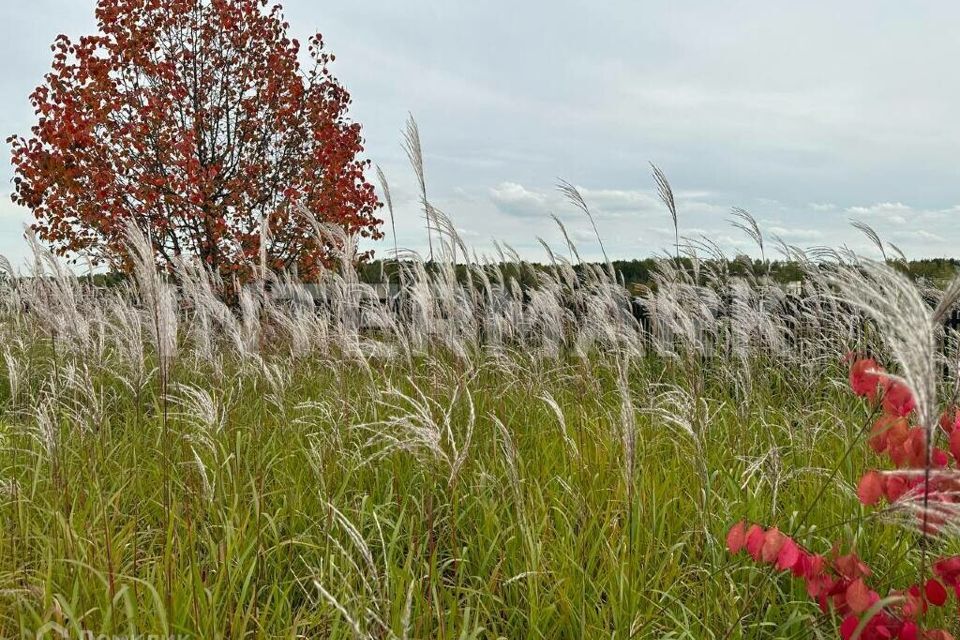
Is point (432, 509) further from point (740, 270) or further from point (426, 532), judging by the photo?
point (740, 270)

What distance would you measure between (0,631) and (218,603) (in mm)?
764

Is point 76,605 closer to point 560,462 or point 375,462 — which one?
point 375,462

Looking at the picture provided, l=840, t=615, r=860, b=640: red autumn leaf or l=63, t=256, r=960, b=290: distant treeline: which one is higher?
l=63, t=256, r=960, b=290: distant treeline

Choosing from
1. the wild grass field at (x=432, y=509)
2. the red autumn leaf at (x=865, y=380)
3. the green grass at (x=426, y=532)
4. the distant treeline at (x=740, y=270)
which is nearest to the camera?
the wild grass field at (x=432, y=509)

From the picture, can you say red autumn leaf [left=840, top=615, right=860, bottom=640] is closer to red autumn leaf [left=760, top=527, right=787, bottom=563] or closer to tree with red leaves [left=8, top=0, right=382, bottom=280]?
red autumn leaf [left=760, top=527, right=787, bottom=563]

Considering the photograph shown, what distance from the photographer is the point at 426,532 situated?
3.27m

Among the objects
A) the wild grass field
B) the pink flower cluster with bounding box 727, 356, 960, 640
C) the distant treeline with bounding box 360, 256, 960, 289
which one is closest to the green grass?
the wild grass field

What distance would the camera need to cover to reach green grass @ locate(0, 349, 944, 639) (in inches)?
94.0

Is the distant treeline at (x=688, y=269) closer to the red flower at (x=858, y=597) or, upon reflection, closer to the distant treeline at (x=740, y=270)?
the distant treeline at (x=740, y=270)

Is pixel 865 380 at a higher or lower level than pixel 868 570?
higher

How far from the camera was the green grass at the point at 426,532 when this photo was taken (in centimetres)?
239

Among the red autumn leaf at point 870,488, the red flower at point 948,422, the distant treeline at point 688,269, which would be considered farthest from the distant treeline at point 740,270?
the red autumn leaf at point 870,488

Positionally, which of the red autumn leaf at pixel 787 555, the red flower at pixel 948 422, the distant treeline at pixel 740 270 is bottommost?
the red autumn leaf at pixel 787 555

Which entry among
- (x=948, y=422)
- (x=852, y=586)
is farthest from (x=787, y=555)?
(x=948, y=422)
